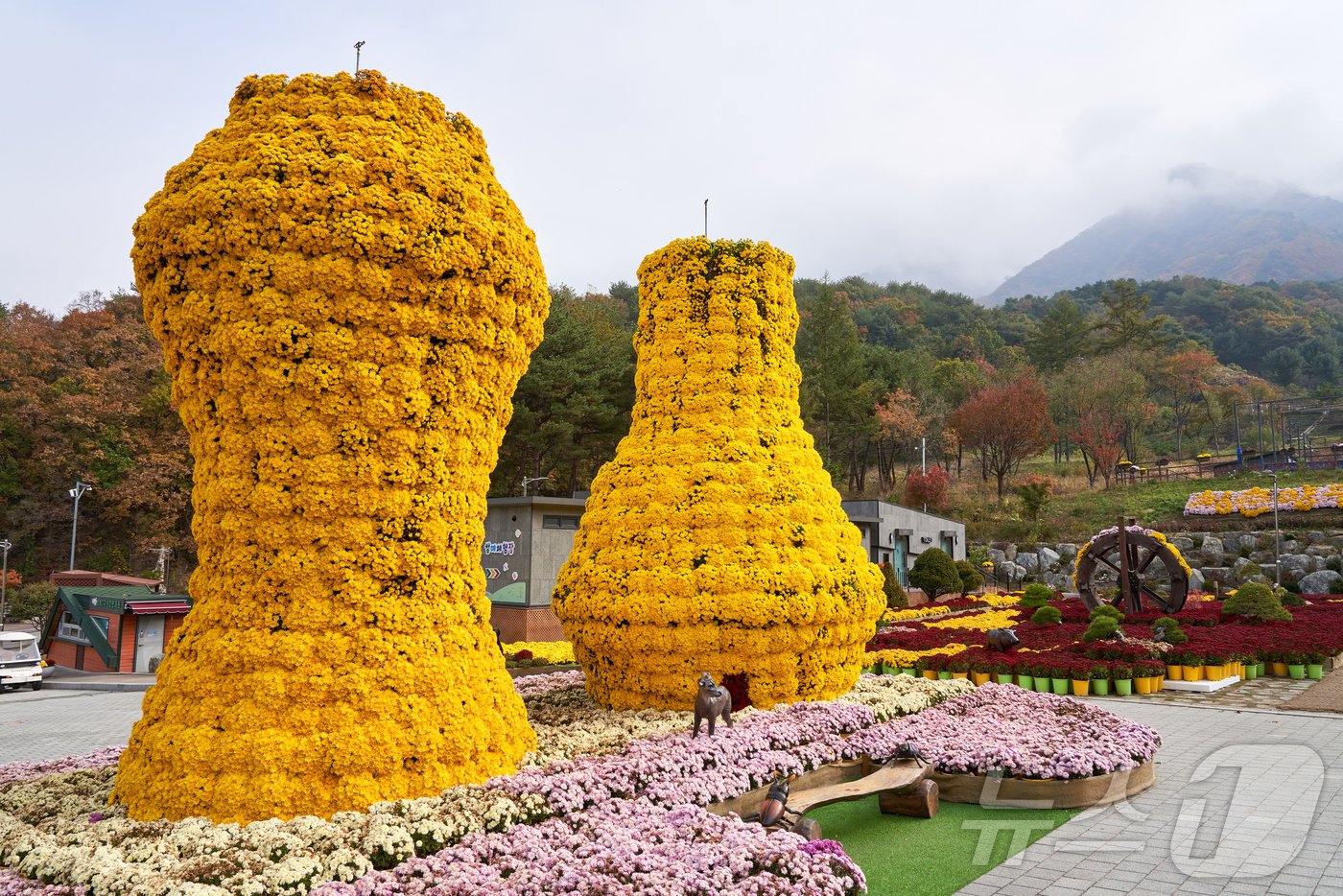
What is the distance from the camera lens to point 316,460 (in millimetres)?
5637

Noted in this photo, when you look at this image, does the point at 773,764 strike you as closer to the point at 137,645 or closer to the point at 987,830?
the point at 987,830

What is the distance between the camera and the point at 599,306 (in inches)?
2064

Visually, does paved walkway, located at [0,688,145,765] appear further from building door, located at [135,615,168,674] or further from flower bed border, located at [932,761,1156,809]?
flower bed border, located at [932,761,1156,809]

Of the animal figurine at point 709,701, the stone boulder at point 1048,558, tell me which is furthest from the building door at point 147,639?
the stone boulder at point 1048,558

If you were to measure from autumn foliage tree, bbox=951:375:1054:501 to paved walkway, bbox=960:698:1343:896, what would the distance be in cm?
3569

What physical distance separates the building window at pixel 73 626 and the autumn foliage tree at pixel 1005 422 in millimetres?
38528

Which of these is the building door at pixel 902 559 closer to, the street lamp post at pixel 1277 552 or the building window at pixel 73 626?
the street lamp post at pixel 1277 552

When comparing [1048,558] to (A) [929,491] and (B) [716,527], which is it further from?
(B) [716,527]

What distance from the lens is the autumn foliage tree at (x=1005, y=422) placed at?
1716 inches

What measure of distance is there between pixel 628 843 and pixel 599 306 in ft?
161

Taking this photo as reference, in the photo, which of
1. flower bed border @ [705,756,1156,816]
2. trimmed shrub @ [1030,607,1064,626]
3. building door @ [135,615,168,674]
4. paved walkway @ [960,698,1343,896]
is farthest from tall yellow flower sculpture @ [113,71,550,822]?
building door @ [135,615,168,674]

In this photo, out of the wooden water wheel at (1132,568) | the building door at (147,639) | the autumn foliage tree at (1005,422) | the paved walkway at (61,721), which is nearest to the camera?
the paved walkway at (61,721)

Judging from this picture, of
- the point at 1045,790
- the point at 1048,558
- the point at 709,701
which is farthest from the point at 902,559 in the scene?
the point at 709,701

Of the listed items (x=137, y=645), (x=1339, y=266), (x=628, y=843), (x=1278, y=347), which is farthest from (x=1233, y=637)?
(x=1339, y=266)
